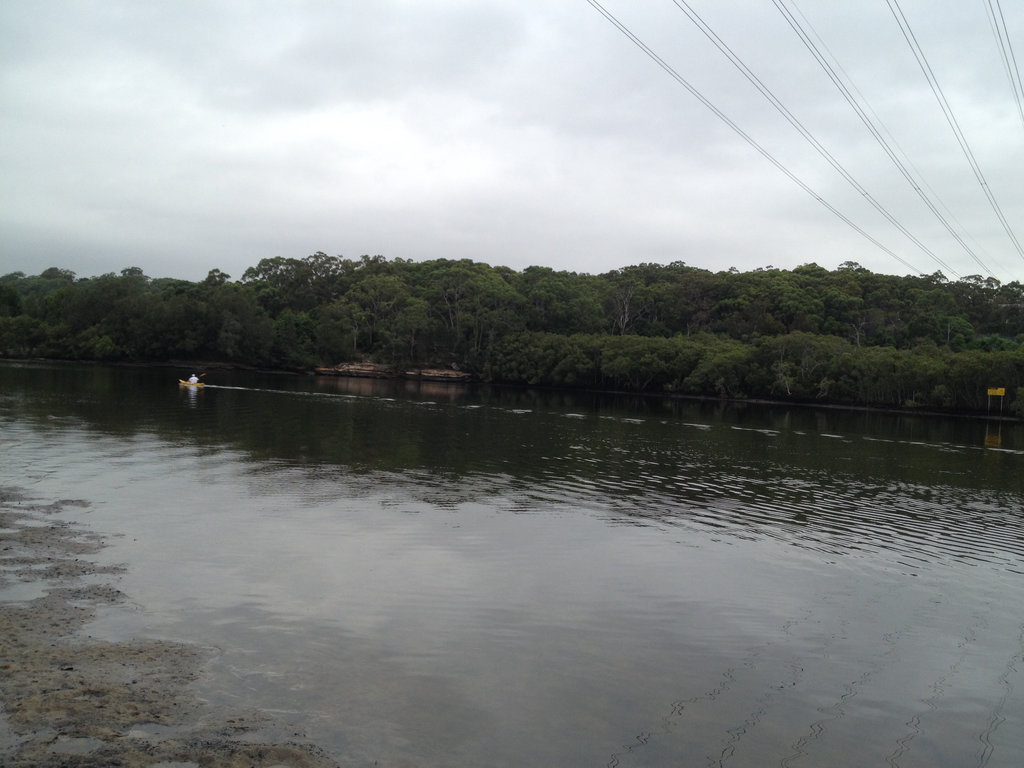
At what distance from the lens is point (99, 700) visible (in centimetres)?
841

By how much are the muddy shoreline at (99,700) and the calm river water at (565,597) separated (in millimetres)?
416

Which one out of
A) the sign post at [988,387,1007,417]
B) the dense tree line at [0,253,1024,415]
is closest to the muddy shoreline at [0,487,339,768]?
the sign post at [988,387,1007,417]

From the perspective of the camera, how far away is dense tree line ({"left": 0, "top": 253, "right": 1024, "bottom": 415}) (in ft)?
346

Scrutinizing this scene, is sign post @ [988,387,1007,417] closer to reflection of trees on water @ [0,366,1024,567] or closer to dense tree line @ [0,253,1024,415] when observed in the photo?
dense tree line @ [0,253,1024,415]

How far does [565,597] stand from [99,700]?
8.11 meters

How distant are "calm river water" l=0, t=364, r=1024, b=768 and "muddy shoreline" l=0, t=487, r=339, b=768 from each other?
416 millimetres

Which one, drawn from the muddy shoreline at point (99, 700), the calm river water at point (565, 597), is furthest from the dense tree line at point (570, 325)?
the muddy shoreline at point (99, 700)

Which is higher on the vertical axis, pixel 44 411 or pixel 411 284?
pixel 411 284

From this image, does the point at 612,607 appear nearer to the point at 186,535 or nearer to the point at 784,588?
the point at 784,588

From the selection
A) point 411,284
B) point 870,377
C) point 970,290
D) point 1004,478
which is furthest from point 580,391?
point 1004,478

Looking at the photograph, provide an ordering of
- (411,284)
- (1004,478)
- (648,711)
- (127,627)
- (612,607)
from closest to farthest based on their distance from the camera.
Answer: (648,711) < (127,627) < (612,607) < (1004,478) < (411,284)

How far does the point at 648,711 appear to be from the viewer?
9648 mm

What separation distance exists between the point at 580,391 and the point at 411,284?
179ft

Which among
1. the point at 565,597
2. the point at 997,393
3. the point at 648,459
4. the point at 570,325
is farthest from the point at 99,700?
the point at 570,325
